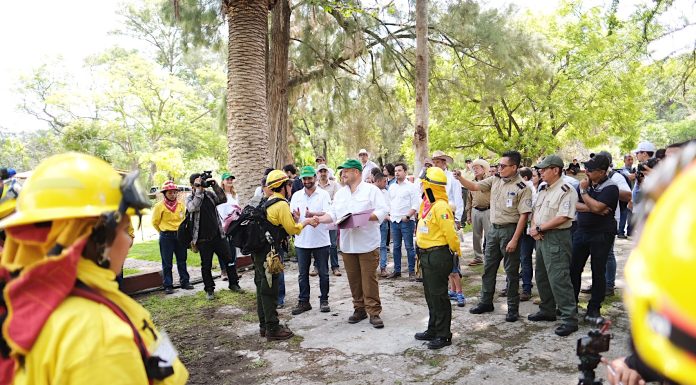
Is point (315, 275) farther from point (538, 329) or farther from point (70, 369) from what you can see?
point (70, 369)

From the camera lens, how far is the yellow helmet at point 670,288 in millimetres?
695

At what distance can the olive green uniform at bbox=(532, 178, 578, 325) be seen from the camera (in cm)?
479

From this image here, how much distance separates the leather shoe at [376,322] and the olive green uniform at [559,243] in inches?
79.1

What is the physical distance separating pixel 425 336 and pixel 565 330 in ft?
4.95

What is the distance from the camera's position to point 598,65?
23.4 ft

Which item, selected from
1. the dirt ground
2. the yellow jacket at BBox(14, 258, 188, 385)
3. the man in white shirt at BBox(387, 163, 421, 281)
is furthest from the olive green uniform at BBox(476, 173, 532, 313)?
the yellow jacket at BBox(14, 258, 188, 385)

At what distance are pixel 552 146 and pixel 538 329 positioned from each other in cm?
1303

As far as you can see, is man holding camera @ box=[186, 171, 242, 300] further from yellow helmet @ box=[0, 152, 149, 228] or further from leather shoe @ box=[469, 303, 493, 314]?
yellow helmet @ box=[0, 152, 149, 228]

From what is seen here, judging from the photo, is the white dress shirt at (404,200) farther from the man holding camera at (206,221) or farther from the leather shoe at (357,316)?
the man holding camera at (206,221)

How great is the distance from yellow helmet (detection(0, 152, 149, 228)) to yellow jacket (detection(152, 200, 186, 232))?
19.5 ft

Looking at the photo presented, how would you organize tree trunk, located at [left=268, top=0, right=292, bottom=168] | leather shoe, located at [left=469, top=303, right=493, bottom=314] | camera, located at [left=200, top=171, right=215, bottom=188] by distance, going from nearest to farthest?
leather shoe, located at [left=469, top=303, right=493, bottom=314], camera, located at [left=200, top=171, right=215, bottom=188], tree trunk, located at [left=268, top=0, right=292, bottom=168]

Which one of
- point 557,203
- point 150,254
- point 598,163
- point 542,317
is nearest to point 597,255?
point 557,203

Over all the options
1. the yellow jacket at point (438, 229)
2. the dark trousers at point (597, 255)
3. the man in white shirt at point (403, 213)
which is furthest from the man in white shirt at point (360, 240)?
Result: the dark trousers at point (597, 255)

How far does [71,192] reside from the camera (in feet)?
4.39
